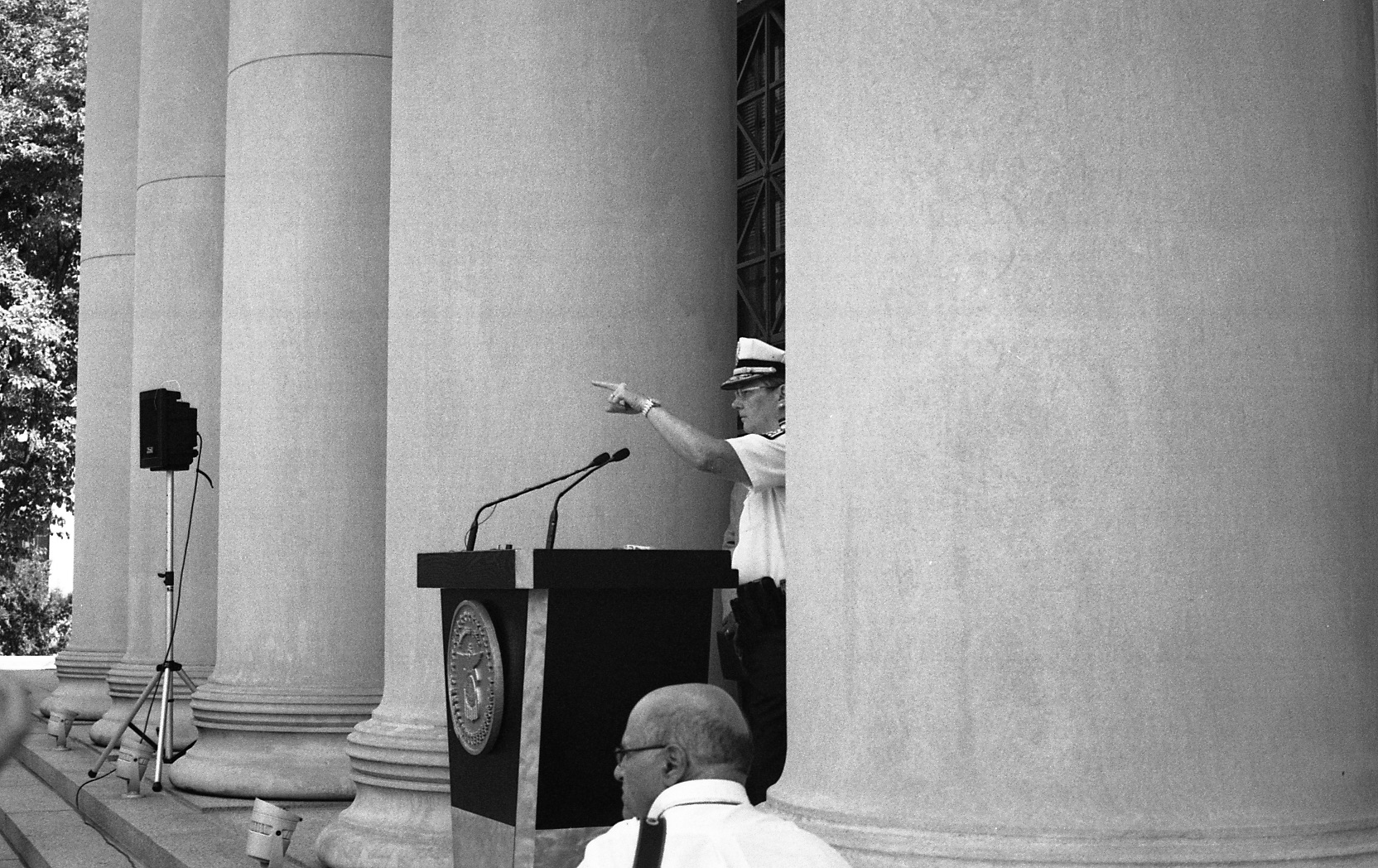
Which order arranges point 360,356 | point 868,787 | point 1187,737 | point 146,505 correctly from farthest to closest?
point 146,505 → point 360,356 → point 868,787 → point 1187,737

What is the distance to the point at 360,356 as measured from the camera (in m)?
11.8

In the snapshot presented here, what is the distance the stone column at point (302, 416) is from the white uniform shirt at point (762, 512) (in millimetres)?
5544

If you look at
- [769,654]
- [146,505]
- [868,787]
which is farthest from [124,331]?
[868,787]

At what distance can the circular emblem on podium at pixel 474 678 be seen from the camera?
20.2 ft

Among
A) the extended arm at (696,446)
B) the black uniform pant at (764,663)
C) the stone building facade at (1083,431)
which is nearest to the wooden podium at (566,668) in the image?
the black uniform pant at (764,663)

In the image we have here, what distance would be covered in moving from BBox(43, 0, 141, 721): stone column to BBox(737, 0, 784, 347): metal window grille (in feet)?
23.9

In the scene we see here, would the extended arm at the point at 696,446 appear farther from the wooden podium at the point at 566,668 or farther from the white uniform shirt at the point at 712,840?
the white uniform shirt at the point at 712,840

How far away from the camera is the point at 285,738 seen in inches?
460

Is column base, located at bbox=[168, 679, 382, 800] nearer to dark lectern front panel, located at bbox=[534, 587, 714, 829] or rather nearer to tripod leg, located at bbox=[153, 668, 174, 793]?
tripod leg, located at bbox=[153, 668, 174, 793]

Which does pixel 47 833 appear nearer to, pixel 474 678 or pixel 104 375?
pixel 474 678

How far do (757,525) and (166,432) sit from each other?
26.8 ft

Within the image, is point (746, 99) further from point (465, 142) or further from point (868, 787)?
point (868, 787)

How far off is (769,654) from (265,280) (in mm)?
6529

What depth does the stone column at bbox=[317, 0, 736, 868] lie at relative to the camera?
8.02m
